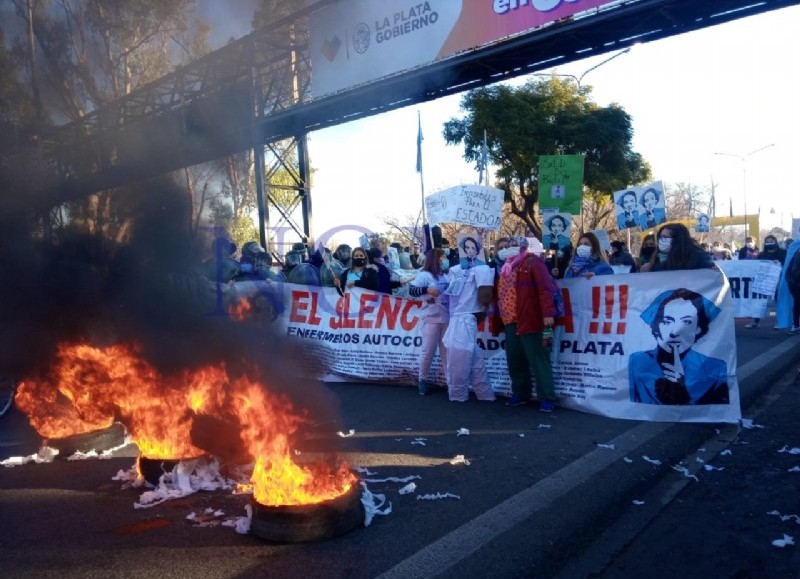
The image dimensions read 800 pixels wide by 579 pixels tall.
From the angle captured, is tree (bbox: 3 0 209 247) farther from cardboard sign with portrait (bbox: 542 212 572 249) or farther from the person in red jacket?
cardboard sign with portrait (bbox: 542 212 572 249)

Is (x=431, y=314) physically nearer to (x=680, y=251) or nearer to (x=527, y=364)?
(x=527, y=364)

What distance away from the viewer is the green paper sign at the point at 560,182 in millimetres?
10898

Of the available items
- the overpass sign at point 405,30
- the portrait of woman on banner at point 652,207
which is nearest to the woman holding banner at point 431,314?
the overpass sign at point 405,30

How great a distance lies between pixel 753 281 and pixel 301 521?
11890 millimetres

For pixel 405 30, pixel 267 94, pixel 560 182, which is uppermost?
pixel 405 30

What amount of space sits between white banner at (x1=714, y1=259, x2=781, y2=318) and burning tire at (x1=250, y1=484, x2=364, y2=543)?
11.2 m

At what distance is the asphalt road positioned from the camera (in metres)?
3.34

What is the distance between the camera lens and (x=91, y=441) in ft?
17.8

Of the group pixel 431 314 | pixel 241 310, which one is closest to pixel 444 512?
pixel 241 310

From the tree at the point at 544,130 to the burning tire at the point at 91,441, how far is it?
16805 mm

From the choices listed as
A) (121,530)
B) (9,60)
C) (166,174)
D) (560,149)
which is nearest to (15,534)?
(121,530)

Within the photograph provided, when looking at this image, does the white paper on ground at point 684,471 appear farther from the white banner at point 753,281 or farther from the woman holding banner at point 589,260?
the white banner at point 753,281

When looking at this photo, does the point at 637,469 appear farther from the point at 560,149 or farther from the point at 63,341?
the point at 560,149

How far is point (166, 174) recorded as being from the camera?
6441mm
